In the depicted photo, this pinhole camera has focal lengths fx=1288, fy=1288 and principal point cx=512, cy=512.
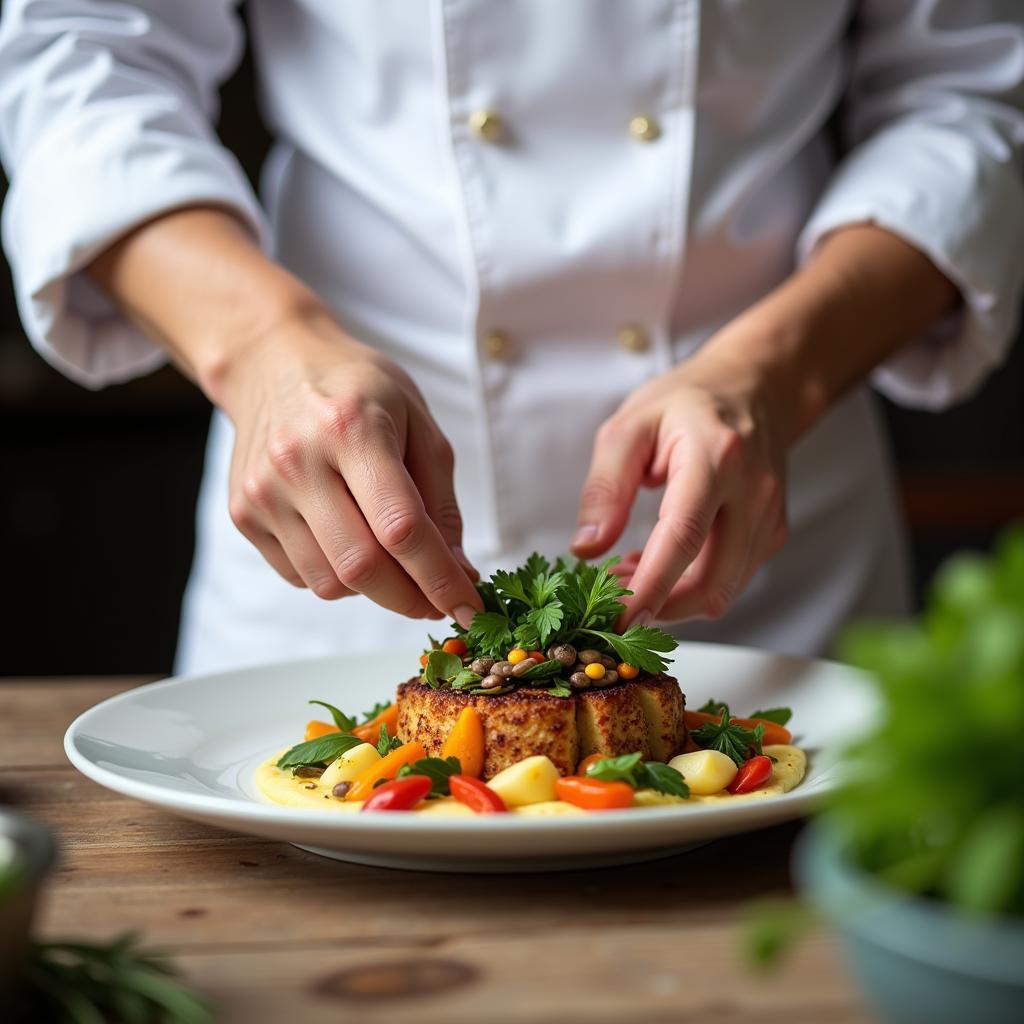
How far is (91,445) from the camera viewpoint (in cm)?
447

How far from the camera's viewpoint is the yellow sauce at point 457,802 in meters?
1.21

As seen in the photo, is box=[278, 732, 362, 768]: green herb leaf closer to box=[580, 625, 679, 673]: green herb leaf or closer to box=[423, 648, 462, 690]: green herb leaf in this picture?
box=[423, 648, 462, 690]: green herb leaf

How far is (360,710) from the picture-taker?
1.69 metres

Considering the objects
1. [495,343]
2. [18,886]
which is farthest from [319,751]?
[495,343]

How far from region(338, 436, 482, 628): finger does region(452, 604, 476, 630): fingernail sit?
1.0 inches

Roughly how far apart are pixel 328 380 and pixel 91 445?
128 inches

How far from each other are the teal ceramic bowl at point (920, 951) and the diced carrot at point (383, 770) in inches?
25.5

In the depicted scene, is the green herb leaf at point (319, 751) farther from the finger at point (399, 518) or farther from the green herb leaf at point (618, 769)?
the green herb leaf at point (618, 769)

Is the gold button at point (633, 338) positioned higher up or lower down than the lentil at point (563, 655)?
higher up

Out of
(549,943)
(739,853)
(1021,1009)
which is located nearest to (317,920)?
(549,943)

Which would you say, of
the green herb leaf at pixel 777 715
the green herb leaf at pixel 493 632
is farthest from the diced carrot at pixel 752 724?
the green herb leaf at pixel 493 632

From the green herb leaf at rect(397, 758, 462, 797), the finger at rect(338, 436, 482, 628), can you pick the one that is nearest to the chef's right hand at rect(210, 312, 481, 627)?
the finger at rect(338, 436, 482, 628)

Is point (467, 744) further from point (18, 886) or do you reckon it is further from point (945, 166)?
point (945, 166)

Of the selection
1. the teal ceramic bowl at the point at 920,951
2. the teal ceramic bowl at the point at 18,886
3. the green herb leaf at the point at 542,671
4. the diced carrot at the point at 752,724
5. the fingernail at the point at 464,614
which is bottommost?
the diced carrot at the point at 752,724
